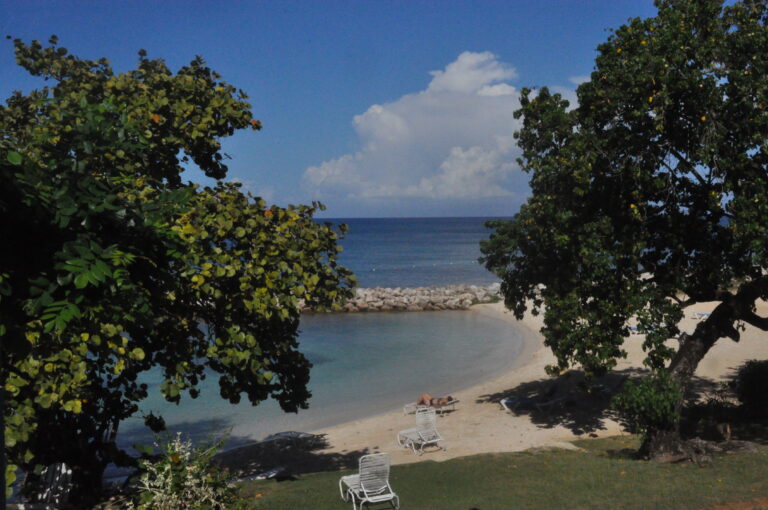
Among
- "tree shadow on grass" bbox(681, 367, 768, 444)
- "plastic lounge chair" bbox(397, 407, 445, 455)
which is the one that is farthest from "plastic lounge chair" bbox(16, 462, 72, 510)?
"tree shadow on grass" bbox(681, 367, 768, 444)

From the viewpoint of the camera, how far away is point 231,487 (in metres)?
8.48

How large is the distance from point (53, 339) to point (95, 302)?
11.8 feet

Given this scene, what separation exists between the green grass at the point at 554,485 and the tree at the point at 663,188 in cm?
139

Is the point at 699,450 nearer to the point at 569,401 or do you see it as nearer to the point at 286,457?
the point at 569,401

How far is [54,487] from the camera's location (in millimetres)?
10617

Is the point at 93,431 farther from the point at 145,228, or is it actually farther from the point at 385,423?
the point at 385,423

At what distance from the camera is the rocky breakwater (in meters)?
50.4

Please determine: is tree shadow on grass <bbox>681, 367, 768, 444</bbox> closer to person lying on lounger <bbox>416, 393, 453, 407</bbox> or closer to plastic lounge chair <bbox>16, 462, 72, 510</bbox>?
person lying on lounger <bbox>416, 393, 453, 407</bbox>

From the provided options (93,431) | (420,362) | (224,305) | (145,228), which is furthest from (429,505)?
(420,362)

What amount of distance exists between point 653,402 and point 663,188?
15.4 feet

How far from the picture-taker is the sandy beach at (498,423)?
17.0 metres

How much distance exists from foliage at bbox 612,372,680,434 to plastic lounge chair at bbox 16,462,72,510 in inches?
428

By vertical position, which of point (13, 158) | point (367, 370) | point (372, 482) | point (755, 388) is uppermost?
point (13, 158)


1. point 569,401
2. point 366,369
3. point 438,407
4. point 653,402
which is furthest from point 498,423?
point 366,369
